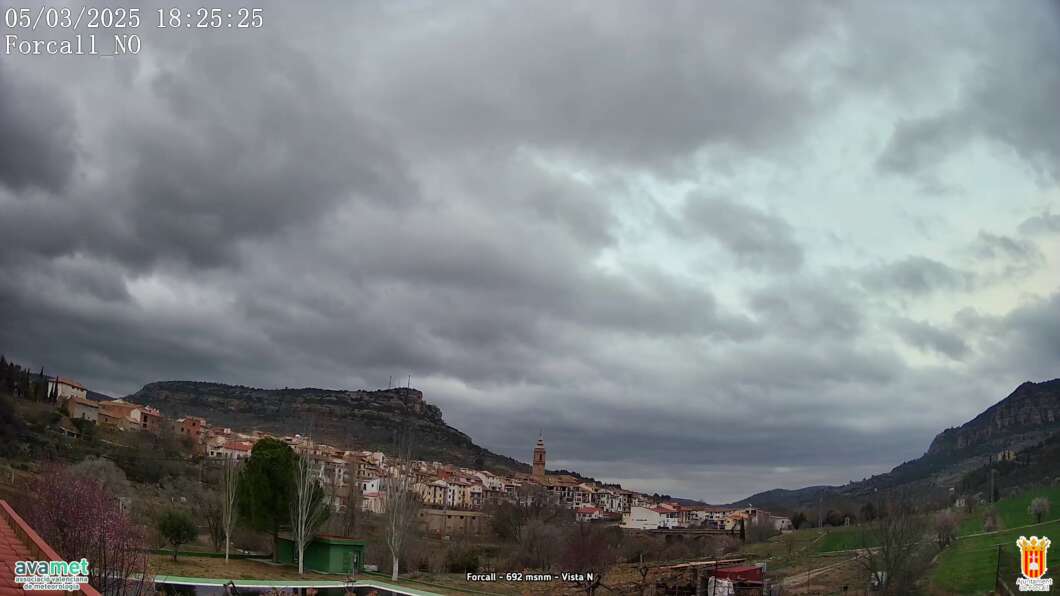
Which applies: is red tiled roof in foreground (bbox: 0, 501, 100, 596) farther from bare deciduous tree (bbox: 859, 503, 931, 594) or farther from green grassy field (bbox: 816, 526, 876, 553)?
green grassy field (bbox: 816, 526, 876, 553)

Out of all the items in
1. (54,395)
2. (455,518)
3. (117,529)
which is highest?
(54,395)

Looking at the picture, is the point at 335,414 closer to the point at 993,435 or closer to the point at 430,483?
the point at 430,483

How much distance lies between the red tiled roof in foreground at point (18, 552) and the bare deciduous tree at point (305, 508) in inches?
673

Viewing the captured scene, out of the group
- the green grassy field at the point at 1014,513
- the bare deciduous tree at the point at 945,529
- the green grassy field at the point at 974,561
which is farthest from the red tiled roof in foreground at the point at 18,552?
the green grassy field at the point at 1014,513

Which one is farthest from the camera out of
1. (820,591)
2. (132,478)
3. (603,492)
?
(603,492)

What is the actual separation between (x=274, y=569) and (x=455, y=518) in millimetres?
35139

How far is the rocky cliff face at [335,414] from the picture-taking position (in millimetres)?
114150

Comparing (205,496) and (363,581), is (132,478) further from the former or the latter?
(363,581)

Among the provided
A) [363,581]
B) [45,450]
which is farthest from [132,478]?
[363,581]

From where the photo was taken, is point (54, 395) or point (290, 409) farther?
point (290, 409)

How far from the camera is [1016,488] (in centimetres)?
4997

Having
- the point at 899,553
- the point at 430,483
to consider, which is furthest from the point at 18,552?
the point at 430,483

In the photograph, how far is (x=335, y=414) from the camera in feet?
414

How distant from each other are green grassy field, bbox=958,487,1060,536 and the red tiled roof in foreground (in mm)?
34505
